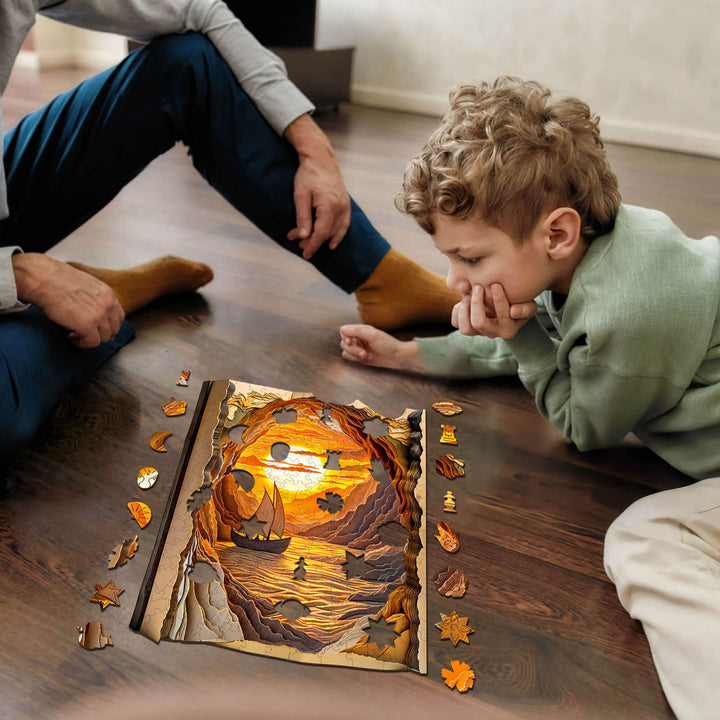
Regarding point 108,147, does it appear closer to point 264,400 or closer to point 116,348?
point 116,348

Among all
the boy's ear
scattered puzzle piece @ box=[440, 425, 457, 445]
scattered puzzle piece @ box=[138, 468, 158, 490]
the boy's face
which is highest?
the boy's ear

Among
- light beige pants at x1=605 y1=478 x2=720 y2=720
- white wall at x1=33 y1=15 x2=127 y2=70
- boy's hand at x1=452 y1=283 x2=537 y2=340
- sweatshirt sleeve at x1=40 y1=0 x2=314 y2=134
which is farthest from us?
white wall at x1=33 y1=15 x2=127 y2=70

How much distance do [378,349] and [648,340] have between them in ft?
1.67

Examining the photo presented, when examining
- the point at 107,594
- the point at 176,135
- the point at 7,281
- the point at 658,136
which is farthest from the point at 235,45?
the point at 658,136

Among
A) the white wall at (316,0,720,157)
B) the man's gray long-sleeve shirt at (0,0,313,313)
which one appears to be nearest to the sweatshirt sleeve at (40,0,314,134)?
the man's gray long-sleeve shirt at (0,0,313,313)

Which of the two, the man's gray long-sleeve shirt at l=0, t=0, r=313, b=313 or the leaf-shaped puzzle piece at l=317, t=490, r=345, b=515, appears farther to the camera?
the man's gray long-sleeve shirt at l=0, t=0, r=313, b=313

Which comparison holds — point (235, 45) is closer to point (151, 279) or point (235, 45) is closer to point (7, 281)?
point (151, 279)

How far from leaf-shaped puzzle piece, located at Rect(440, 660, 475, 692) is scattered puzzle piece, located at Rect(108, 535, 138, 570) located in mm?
391

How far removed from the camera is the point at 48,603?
0.80 meters

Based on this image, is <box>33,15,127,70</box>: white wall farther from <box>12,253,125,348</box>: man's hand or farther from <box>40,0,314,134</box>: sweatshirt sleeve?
<box>12,253,125,348</box>: man's hand

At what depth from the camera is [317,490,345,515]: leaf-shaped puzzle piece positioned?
3.05 ft

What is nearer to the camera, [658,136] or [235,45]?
[235,45]

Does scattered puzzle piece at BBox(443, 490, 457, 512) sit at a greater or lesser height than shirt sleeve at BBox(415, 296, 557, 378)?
lesser

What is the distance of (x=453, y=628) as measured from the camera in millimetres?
806
